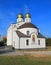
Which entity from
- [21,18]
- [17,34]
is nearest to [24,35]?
[17,34]

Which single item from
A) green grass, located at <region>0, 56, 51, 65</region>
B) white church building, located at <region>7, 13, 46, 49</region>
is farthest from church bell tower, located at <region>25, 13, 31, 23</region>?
green grass, located at <region>0, 56, 51, 65</region>

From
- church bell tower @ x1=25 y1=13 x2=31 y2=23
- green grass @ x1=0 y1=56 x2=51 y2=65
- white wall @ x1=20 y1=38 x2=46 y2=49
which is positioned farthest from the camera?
church bell tower @ x1=25 y1=13 x2=31 y2=23

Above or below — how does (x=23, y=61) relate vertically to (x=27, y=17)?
below

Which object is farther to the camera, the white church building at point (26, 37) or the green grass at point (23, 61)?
the white church building at point (26, 37)

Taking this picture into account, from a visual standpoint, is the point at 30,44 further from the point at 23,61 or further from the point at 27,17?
the point at 23,61

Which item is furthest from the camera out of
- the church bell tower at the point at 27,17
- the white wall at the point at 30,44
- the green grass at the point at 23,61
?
the church bell tower at the point at 27,17

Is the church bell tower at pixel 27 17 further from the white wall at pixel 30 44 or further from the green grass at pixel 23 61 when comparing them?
the green grass at pixel 23 61

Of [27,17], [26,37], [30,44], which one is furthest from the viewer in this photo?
[27,17]

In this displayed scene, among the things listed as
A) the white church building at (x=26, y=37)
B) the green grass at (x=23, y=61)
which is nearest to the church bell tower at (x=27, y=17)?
the white church building at (x=26, y=37)

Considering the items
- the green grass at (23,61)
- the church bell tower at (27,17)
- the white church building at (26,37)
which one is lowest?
the green grass at (23,61)

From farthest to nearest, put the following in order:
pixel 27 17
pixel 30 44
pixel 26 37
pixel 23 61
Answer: pixel 27 17 → pixel 30 44 → pixel 26 37 → pixel 23 61

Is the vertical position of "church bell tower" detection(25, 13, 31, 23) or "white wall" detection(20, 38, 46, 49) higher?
"church bell tower" detection(25, 13, 31, 23)

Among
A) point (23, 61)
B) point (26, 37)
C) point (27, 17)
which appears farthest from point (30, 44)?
point (23, 61)

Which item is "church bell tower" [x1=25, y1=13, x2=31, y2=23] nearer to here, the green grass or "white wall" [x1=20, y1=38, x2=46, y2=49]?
"white wall" [x1=20, y1=38, x2=46, y2=49]
